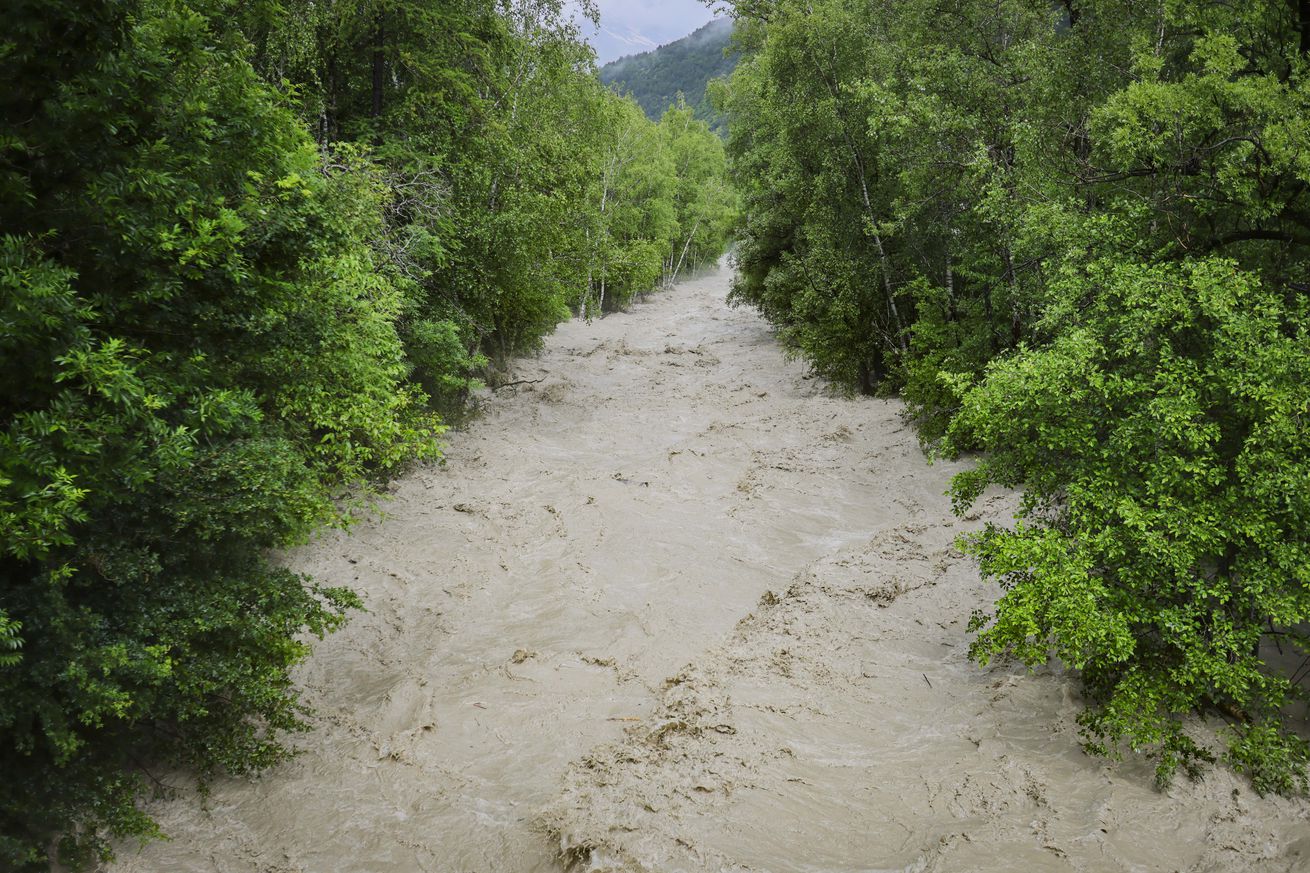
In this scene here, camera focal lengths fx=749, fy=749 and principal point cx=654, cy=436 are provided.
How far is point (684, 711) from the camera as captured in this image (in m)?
8.58

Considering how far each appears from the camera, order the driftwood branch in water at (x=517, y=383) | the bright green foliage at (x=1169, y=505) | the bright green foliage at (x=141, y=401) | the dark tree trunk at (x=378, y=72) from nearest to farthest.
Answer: the bright green foliage at (x=141, y=401)
the bright green foliage at (x=1169, y=505)
the dark tree trunk at (x=378, y=72)
the driftwood branch in water at (x=517, y=383)

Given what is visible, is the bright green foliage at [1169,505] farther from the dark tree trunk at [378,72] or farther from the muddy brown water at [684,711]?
the dark tree trunk at [378,72]

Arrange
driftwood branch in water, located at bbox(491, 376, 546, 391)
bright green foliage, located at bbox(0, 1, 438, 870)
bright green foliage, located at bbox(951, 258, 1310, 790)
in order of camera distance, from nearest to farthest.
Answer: bright green foliage, located at bbox(0, 1, 438, 870)
bright green foliage, located at bbox(951, 258, 1310, 790)
driftwood branch in water, located at bbox(491, 376, 546, 391)

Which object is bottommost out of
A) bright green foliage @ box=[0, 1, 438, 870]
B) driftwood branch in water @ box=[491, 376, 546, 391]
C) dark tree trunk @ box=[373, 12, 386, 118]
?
driftwood branch in water @ box=[491, 376, 546, 391]

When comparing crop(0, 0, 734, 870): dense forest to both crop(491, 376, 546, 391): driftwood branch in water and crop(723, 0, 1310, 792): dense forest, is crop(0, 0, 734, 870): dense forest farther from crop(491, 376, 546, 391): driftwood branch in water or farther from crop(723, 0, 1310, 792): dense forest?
crop(491, 376, 546, 391): driftwood branch in water

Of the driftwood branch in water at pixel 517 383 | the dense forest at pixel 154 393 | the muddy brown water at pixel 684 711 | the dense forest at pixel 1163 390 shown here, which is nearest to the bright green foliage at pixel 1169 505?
the dense forest at pixel 1163 390

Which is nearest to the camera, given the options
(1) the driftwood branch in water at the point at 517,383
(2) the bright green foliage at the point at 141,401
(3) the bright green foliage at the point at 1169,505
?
(2) the bright green foliage at the point at 141,401

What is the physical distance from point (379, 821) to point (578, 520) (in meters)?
7.78

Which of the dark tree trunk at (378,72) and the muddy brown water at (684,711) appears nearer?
the muddy brown water at (684,711)

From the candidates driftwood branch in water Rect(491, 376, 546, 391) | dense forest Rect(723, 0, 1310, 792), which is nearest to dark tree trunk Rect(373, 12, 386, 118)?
driftwood branch in water Rect(491, 376, 546, 391)

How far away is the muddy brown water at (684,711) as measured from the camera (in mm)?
6605

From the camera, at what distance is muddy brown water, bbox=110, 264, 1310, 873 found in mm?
6605

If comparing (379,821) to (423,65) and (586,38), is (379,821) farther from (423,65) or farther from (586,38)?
(586,38)

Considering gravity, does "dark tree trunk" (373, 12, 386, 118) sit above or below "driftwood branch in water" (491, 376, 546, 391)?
above
